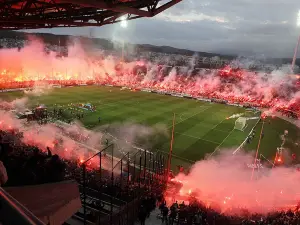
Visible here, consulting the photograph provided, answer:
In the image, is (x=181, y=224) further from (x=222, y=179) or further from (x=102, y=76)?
(x=102, y=76)

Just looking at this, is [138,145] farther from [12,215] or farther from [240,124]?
[12,215]

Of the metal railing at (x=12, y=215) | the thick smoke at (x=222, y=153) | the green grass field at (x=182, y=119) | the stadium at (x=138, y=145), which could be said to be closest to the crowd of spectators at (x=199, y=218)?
the stadium at (x=138, y=145)

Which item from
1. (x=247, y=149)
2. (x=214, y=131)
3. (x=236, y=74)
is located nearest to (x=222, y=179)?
(x=247, y=149)

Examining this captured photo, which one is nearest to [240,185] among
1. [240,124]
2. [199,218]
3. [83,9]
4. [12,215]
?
[199,218]

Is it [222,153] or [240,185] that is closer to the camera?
[240,185]

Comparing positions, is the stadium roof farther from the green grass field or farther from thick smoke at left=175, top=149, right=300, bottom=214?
the green grass field

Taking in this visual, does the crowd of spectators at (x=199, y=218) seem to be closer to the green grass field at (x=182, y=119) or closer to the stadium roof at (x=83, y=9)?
the stadium roof at (x=83, y=9)

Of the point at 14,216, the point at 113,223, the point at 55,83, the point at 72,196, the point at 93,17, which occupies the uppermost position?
the point at 93,17

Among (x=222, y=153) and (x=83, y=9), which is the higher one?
(x=83, y=9)
